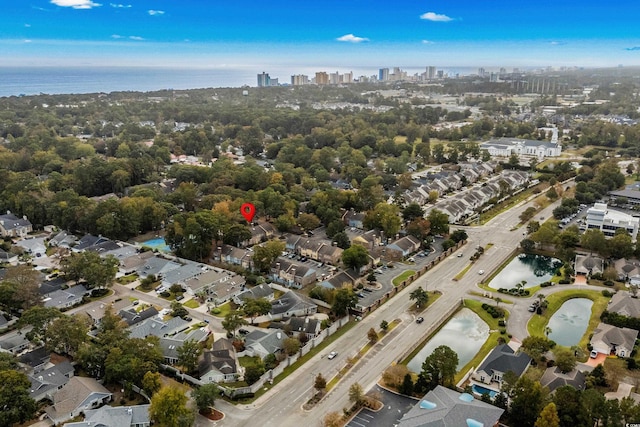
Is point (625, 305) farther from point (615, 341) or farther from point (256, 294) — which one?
point (256, 294)

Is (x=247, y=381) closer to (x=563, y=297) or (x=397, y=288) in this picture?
(x=397, y=288)

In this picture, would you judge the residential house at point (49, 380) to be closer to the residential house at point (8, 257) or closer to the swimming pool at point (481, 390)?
the residential house at point (8, 257)

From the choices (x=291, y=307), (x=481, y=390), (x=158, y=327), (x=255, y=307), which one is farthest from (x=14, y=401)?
(x=481, y=390)

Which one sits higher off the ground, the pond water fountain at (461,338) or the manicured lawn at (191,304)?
the manicured lawn at (191,304)

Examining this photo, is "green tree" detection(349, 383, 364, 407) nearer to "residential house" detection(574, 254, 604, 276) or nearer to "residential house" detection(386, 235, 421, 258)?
"residential house" detection(386, 235, 421, 258)

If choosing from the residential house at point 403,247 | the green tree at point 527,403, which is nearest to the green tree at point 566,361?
the green tree at point 527,403

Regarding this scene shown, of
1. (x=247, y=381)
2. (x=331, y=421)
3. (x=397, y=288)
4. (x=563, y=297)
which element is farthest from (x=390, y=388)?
(x=563, y=297)
